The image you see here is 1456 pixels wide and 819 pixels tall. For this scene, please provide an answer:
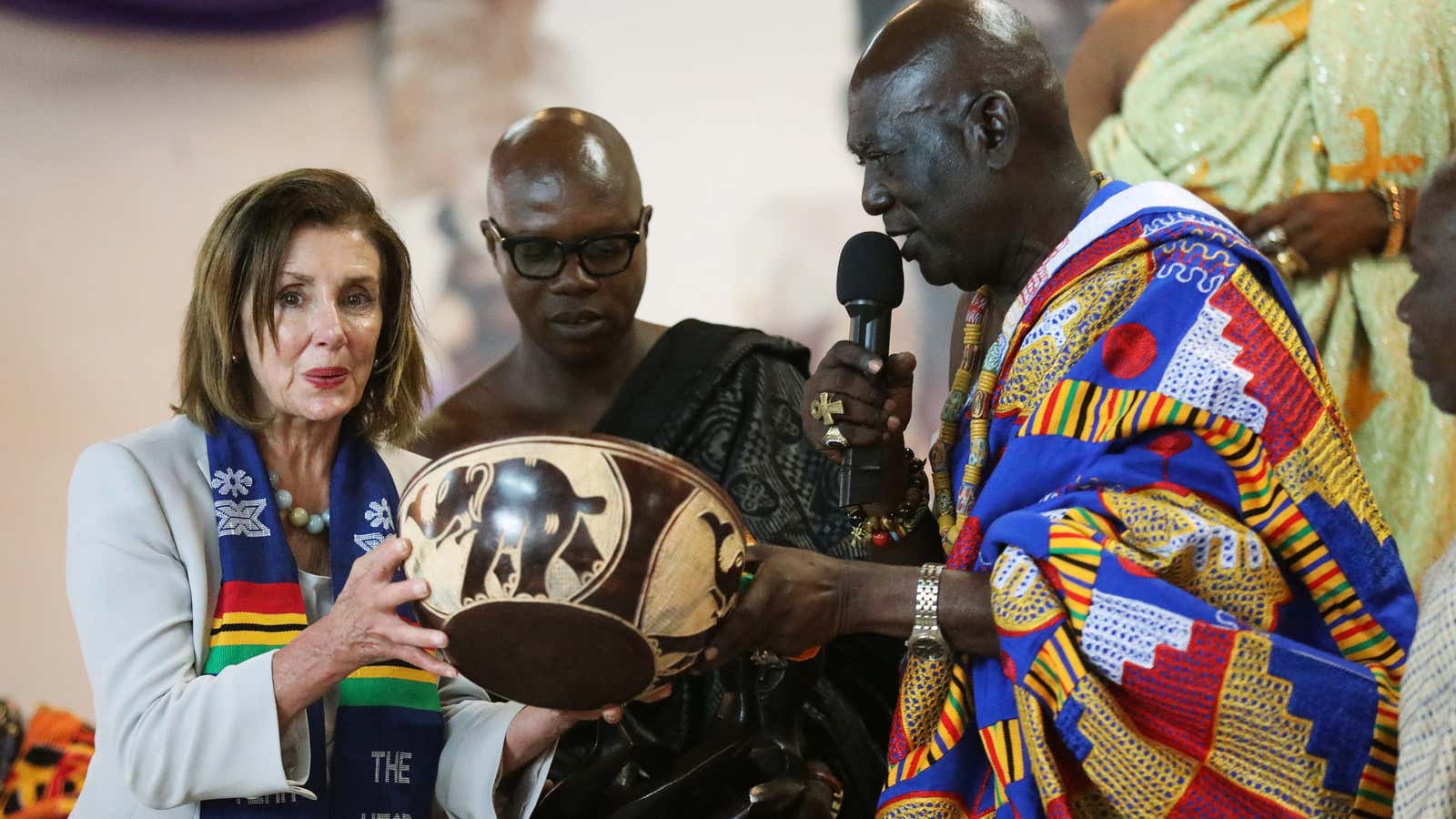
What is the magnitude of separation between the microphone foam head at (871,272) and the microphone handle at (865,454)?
0.02 meters

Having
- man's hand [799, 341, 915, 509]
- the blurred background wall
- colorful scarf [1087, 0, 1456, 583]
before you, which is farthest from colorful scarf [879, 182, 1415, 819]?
the blurred background wall

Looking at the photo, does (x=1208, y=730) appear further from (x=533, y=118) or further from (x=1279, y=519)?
(x=533, y=118)

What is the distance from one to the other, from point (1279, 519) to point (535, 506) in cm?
105

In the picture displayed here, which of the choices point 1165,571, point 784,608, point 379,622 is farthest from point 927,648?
point 379,622

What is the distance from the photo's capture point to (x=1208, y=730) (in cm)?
197

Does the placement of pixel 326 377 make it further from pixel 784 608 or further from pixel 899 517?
pixel 899 517

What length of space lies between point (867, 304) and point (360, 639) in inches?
Result: 37.0

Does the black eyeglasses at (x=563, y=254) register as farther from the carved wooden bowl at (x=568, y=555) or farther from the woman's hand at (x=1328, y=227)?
the carved wooden bowl at (x=568, y=555)

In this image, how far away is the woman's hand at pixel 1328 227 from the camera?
118 inches

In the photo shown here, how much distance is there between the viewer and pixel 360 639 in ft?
6.49

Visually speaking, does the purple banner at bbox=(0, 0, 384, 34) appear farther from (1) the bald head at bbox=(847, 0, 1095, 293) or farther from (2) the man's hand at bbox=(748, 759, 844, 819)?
(2) the man's hand at bbox=(748, 759, 844, 819)

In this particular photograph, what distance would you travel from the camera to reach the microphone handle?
2.35 m

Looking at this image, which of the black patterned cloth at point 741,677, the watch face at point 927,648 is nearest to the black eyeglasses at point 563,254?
the black patterned cloth at point 741,677

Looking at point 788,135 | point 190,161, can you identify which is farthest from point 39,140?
point 788,135
